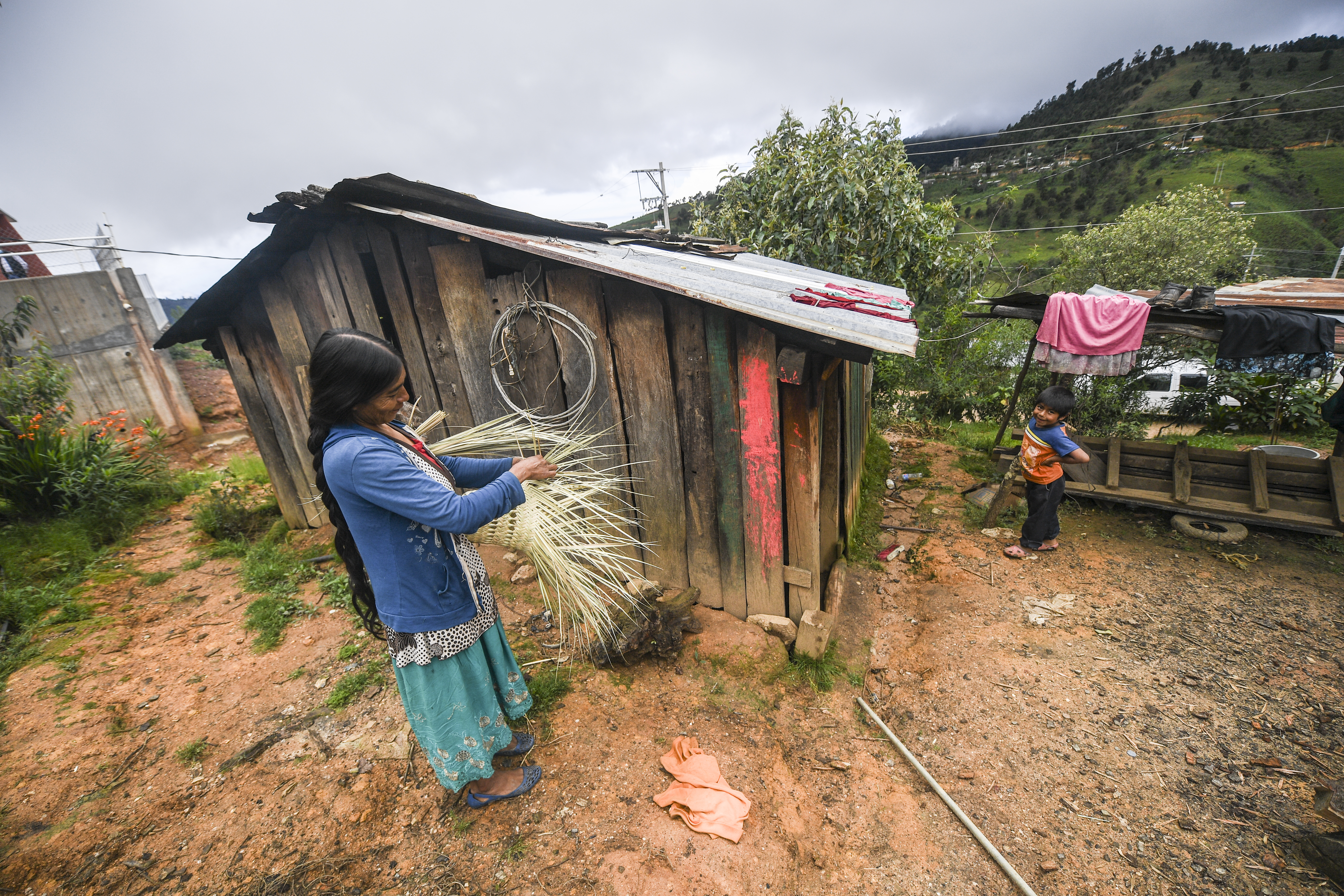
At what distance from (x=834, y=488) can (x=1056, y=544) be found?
272 cm

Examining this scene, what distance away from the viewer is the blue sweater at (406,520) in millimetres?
1551

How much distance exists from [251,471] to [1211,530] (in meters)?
11.0

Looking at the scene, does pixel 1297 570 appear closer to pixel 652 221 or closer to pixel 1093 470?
pixel 1093 470

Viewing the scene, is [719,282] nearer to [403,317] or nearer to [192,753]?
[403,317]

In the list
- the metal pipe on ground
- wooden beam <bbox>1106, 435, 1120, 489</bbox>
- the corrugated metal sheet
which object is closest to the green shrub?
the corrugated metal sheet

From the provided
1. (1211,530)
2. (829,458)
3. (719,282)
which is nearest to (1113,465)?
(1211,530)

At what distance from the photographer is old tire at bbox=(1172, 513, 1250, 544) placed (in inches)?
171

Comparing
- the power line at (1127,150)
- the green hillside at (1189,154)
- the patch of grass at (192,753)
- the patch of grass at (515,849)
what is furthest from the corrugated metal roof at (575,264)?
the power line at (1127,150)

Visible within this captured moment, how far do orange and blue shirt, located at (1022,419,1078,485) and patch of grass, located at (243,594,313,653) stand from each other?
20.3 feet

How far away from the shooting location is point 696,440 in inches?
116

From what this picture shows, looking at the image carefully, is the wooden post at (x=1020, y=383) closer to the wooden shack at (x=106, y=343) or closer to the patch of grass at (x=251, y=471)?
the patch of grass at (x=251, y=471)

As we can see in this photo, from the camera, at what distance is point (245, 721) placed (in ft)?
9.30

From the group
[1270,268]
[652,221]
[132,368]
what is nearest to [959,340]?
[132,368]

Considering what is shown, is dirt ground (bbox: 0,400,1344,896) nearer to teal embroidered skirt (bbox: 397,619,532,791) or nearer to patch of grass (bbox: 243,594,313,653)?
patch of grass (bbox: 243,594,313,653)
